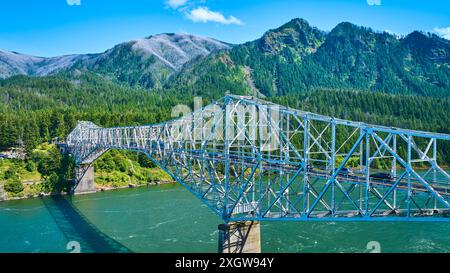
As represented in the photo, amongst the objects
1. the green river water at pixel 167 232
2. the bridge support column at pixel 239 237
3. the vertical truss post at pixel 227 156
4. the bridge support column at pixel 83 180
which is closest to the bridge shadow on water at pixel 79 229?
the green river water at pixel 167 232

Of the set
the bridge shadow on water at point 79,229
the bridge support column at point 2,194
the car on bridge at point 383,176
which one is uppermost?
the car on bridge at point 383,176

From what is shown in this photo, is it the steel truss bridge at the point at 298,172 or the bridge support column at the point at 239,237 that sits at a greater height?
the steel truss bridge at the point at 298,172

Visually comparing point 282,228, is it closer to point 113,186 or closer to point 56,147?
point 113,186

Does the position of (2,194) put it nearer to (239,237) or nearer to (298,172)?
(239,237)

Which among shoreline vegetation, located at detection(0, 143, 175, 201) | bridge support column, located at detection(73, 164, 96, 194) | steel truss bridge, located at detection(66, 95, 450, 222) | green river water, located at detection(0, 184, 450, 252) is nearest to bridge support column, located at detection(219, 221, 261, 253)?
steel truss bridge, located at detection(66, 95, 450, 222)

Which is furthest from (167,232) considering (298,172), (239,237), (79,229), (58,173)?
(58,173)

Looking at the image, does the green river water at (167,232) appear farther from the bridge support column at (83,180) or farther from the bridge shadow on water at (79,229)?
the bridge support column at (83,180)
